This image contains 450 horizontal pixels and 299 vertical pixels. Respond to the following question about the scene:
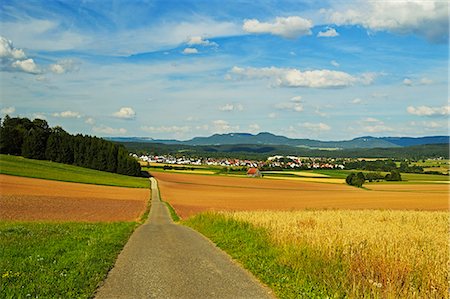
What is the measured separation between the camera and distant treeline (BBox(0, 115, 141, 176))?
11329 cm

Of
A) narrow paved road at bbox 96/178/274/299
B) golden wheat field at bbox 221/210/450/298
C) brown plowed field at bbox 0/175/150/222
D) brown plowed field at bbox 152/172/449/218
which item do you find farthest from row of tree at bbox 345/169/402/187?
narrow paved road at bbox 96/178/274/299

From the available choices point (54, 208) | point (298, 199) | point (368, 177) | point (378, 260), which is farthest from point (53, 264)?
point (368, 177)

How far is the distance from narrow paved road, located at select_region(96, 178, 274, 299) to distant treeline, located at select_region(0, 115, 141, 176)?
10893cm

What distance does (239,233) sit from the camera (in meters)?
18.7

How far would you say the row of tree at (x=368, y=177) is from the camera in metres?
109

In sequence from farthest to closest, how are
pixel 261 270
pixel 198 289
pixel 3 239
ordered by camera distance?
pixel 3 239, pixel 261 270, pixel 198 289

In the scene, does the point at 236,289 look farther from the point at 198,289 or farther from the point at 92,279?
the point at 92,279

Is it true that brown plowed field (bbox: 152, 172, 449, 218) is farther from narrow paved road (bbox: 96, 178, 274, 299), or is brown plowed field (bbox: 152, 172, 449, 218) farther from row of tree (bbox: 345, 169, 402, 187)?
narrow paved road (bbox: 96, 178, 274, 299)

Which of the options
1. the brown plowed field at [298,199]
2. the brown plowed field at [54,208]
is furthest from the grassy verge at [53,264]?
the brown plowed field at [298,199]

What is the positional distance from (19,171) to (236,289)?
82.4m

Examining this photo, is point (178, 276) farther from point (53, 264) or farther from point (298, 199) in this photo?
point (298, 199)

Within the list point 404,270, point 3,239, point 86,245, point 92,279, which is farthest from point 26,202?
point 404,270

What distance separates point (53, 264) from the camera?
12.2 m

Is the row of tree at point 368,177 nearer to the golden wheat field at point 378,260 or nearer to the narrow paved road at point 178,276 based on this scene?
the golden wheat field at point 378,260
